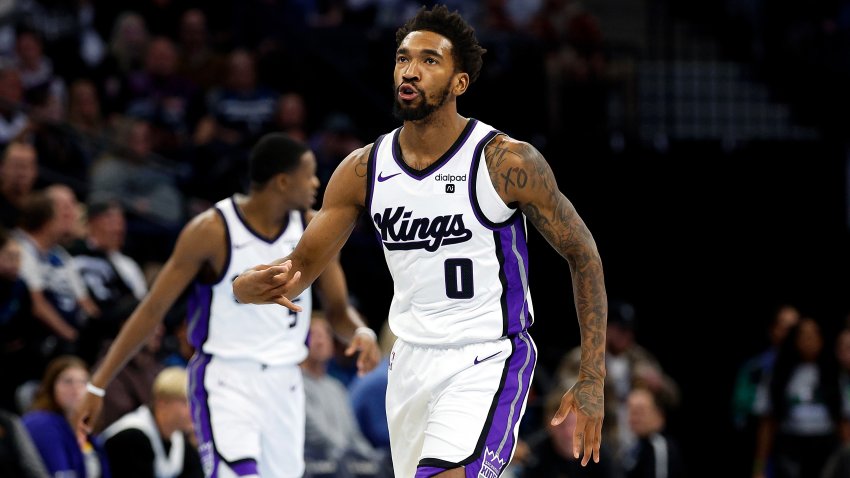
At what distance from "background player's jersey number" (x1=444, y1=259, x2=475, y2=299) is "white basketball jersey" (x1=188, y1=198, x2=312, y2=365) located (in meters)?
1.76

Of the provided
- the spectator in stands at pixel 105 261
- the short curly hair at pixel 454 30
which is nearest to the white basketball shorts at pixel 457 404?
the short curly hair at pixel 454 30

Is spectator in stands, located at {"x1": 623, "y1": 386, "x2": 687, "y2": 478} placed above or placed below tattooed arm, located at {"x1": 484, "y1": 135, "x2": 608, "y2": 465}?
below

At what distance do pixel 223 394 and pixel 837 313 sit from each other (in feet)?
34.4

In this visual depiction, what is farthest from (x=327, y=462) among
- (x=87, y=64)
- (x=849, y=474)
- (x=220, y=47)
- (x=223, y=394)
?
(x=220, y=47)

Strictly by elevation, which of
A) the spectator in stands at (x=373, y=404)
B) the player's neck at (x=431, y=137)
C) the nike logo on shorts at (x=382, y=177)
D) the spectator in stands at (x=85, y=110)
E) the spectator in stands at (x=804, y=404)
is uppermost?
the spectator in stands at (x=85, y=110)

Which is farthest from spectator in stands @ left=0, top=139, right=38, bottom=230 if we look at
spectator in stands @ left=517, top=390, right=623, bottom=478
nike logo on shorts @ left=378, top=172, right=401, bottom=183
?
nike logo on shorts @ left=378, top=172, right=401, bottom=183

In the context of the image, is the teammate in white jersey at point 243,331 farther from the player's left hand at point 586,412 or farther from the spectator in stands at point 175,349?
the spectator in stands at point 175,349

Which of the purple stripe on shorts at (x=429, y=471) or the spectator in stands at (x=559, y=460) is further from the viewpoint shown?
the spectator in stands at (x=559, y=460)

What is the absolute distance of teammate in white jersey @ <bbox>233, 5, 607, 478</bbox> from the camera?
18.2 feet

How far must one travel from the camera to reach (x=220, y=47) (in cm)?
1559

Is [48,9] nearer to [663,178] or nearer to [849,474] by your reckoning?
[663,178]

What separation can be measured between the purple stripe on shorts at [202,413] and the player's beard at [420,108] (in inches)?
88.0

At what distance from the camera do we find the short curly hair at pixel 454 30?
18.9 feet

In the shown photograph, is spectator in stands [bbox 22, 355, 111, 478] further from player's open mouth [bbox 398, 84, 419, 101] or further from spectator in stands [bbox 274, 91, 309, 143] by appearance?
spectator in stands [bbox 274, 91, 309, 143]
